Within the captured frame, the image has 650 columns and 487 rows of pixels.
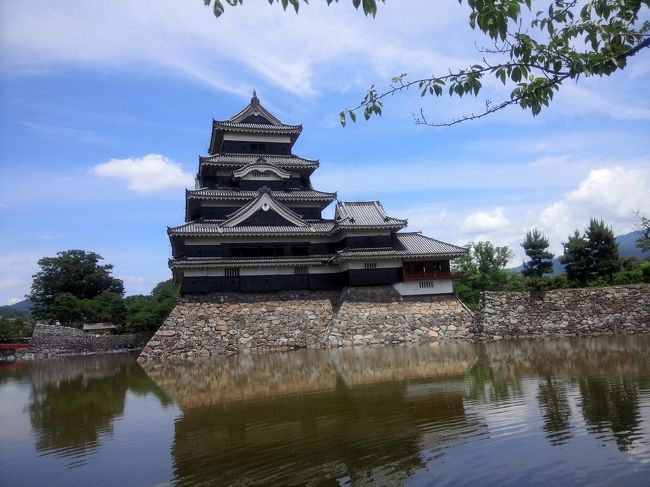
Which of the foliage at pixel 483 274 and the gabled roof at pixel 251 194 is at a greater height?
the gabled roof at pixel 251 194

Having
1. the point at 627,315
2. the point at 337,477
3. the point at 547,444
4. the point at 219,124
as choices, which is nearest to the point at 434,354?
the point at 627,315

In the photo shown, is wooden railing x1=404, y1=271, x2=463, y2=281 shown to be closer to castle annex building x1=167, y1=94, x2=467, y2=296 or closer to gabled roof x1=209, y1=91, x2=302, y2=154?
castle annex building x1=167, y1=94, x2=467, y2=296

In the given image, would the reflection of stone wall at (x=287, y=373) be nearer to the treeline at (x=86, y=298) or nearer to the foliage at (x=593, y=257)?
the foliage at (x=593, y=257)

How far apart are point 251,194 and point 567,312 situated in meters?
18.7

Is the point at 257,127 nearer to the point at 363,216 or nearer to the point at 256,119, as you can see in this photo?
the point at 256,119

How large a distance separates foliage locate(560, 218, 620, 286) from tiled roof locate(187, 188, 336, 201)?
15.2 metres

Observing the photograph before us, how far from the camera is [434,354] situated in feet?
61.2

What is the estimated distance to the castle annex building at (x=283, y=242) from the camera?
26.2 meters

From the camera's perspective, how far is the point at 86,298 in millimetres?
51188

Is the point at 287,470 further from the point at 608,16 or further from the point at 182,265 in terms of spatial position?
the point at 182,265

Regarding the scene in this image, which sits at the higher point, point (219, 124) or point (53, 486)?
point (219, 124)

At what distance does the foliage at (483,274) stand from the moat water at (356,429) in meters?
23.7

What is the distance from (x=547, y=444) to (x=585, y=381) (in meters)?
4.88

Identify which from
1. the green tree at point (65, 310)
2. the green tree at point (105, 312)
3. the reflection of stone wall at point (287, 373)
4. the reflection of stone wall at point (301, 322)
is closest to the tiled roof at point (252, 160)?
the reflection of stone wall at point (301, 322)
